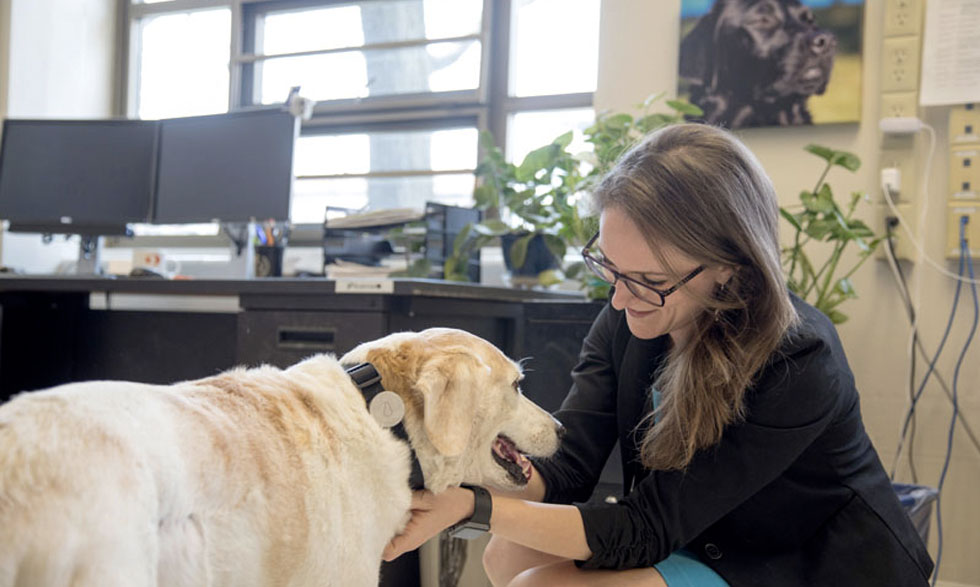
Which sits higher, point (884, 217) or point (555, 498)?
point (884, 217)

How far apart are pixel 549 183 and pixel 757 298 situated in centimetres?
137

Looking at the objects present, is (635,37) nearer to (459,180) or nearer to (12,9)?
(459,180)

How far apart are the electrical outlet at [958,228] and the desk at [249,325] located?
1.11 m

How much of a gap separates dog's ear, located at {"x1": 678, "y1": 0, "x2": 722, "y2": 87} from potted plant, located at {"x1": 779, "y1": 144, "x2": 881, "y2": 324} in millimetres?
506

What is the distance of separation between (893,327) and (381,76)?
2.48 meters

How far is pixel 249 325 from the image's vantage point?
225cm

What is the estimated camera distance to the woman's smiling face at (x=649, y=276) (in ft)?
4.42

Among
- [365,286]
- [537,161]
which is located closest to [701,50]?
[537,161]

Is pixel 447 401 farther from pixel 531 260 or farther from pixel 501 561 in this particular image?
pixel 531 260

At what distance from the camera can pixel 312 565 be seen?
108cm

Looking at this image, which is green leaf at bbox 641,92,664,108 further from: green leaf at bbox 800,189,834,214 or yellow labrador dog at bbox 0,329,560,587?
yellow labrador dog at bbox 0,329,560,587

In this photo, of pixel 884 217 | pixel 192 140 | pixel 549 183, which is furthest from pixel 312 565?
pixel 192 140

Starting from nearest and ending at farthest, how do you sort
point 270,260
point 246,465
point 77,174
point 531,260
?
point 246,465, point 531,260, point 270,260, point 77,174

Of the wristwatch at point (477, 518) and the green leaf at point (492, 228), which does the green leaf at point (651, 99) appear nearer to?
the green leaf at point (492, 228)
